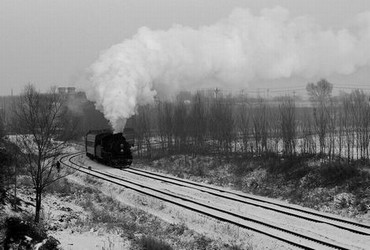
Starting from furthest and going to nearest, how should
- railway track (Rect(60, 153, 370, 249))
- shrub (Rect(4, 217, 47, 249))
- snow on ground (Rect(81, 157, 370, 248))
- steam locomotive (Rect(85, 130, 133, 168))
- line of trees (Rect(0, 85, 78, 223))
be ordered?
steam locomotive (Rect(85, 130, 133, 168)), line of trees (Rect(0, 85, 78, 223)), snow on ground (Rect(81, 157, 370, 248)), railway track (Rect(60, 153, 370, 249)), shrub (Rect(4, 217, 47, 249))

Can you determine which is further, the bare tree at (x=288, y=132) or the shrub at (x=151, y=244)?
the bare tree at (x=288, y=132)

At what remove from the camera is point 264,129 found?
105ft

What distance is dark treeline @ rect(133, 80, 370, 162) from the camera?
88.3 ft

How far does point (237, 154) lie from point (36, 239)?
930 inches

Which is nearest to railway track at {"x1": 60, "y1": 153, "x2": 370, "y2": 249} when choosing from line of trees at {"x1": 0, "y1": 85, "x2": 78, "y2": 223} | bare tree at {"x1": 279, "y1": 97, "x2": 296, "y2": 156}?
line of trees at {"x1": 0, "y1": 85, "x2": 78, "y2": 223}

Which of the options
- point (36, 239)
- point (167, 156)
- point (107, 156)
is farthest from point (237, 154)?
point (36, 239)

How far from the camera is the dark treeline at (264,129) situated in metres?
26.9

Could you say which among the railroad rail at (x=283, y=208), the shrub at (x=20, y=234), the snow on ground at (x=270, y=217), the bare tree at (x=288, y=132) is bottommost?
the railroad rail at (x=283, y=208)

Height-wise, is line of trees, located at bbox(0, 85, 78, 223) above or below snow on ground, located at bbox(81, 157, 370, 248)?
above

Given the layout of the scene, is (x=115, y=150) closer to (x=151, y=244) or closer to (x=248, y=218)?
(x=248, y=218)

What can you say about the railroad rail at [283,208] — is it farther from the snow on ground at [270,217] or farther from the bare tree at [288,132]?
the bare tree at [288,132]

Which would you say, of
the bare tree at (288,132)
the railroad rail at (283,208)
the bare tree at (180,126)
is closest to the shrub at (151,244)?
the railroad rail at (283,208)

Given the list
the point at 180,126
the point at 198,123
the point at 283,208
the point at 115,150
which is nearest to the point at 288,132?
the point at 283,208

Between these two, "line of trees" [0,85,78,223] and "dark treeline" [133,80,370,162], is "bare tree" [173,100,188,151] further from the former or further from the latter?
"line of trees" [0,85,78,223]
